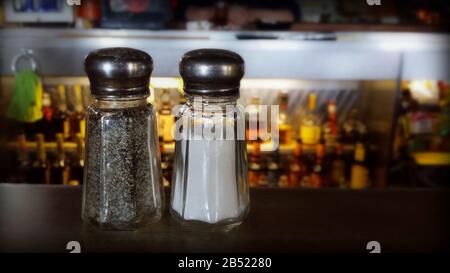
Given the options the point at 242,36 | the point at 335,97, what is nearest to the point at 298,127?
the point at 335,97

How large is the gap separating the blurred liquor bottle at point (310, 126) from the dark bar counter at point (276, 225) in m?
1.43

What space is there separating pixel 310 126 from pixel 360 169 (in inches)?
10.8

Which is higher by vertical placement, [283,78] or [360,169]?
[283,78]

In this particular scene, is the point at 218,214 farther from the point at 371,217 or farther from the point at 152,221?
the point at 371,217

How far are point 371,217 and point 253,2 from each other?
1767mm

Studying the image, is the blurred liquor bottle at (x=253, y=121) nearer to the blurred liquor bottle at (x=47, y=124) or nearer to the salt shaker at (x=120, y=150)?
the blurred liquor bottle at (x=47, y=124)

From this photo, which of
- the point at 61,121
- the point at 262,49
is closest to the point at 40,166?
the point at 61,121

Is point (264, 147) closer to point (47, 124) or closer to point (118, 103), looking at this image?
point (47, 124)

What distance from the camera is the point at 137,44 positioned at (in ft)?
6.46

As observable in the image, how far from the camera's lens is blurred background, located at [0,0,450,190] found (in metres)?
1.98

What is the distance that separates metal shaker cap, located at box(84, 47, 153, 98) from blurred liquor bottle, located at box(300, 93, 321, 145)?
65.6 inches

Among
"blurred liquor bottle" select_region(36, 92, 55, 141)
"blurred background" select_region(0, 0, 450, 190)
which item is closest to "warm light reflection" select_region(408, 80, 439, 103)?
"blurred background" select_region(0, 0, 450, 190)

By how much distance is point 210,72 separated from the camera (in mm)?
583

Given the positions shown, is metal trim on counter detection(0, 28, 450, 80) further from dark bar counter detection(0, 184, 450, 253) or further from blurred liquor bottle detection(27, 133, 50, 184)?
dark bar counter detection(0, 184, 450, 253)
